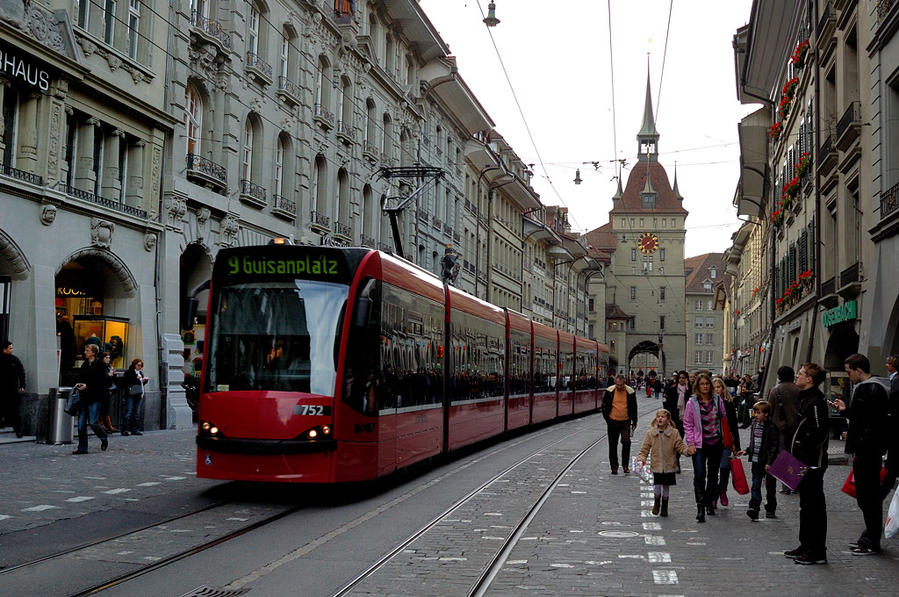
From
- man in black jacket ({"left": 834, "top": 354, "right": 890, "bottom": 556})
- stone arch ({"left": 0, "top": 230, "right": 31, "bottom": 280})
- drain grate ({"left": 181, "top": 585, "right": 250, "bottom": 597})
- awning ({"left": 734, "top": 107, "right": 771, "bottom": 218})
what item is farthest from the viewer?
awning ({"left": 734, "top": 107, "right": 771, "bottom": 218})

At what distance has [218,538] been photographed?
928cm

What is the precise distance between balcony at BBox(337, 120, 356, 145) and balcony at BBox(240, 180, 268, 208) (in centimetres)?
607

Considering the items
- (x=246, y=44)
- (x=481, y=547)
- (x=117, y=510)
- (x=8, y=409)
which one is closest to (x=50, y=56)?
(x=8, y=409)

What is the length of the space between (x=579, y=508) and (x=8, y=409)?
11.3 m

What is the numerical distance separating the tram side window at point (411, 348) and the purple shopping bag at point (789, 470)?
526cm

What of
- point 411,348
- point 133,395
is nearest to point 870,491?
point 411,348

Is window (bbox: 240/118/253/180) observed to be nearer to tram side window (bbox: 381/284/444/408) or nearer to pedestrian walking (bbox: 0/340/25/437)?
pedestrian walking (bbox: 0/340/25/437)

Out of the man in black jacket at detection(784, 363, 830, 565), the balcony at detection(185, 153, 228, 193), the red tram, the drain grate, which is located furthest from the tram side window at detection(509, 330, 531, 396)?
the drain grate

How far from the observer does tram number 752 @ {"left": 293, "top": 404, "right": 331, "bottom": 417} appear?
37.7ft

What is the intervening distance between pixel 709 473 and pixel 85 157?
47.1 feet

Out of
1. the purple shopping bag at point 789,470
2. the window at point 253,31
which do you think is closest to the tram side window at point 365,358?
the purple shopping bag at point 789,470

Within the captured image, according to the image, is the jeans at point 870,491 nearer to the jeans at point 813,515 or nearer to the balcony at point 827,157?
the jeans at point 813,515

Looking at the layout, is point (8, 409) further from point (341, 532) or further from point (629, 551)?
point (629, 551)

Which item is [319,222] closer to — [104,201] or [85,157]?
[104,201]
